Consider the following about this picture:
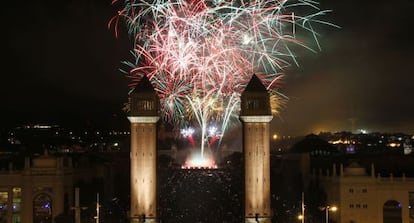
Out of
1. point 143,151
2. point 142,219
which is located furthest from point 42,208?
point 143,151

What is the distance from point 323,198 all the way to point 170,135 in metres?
49.9

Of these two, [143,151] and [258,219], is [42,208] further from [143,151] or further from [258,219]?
[258,219]

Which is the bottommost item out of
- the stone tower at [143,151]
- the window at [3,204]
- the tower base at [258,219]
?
the tower base at [258,219]

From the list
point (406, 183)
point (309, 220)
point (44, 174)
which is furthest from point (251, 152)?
point (44, 174)

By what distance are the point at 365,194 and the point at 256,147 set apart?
1033cm

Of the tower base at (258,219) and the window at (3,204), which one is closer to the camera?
the tower base at (258,219)

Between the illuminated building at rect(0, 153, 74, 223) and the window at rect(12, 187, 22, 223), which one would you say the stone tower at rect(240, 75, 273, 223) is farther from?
the window at rect(12, 187, 22, 223)

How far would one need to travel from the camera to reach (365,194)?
54.5 metres

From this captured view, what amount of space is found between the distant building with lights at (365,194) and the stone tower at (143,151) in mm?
15580

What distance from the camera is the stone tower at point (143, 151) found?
5172 centimetres

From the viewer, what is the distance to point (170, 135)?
10550 centimetres

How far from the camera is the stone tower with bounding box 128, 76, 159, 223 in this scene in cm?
5172

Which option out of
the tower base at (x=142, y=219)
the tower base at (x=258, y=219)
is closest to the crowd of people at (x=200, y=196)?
the tower base at (x=142, y=219)

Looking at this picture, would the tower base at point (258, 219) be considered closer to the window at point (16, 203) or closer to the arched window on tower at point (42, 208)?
the arched window on tower at point (42, 208)
